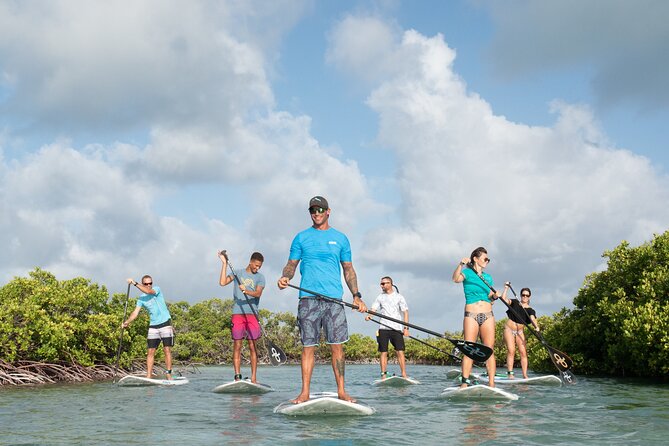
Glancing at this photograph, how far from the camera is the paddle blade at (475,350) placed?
9250mm

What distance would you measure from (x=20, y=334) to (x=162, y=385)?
4385mm

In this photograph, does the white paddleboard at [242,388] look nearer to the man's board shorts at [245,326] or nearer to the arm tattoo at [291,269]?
the man's board shorts at [245,326]

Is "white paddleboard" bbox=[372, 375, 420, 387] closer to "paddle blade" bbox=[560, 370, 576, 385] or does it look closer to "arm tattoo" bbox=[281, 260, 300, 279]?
"paddle blade" bbox=[560, 370, 576, 385]

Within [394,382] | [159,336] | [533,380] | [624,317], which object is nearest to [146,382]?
[159,336]

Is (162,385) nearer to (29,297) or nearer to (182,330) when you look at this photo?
(29,297)

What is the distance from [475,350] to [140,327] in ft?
44.7

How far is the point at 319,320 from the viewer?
8.16 meters

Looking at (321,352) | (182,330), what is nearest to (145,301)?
(182,330)

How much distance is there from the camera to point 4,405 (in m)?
10.2

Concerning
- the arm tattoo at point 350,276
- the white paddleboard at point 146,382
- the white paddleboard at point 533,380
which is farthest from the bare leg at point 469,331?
the white paddleboard at point 146,382

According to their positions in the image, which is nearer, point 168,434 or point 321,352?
point 168,434

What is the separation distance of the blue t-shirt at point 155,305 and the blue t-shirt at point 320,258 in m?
7.18

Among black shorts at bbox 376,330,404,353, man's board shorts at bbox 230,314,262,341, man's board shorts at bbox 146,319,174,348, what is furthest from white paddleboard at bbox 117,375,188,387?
black shorts at bbox 376,330,404,353

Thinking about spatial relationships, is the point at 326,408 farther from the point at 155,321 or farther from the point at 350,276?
the point at 155,321
